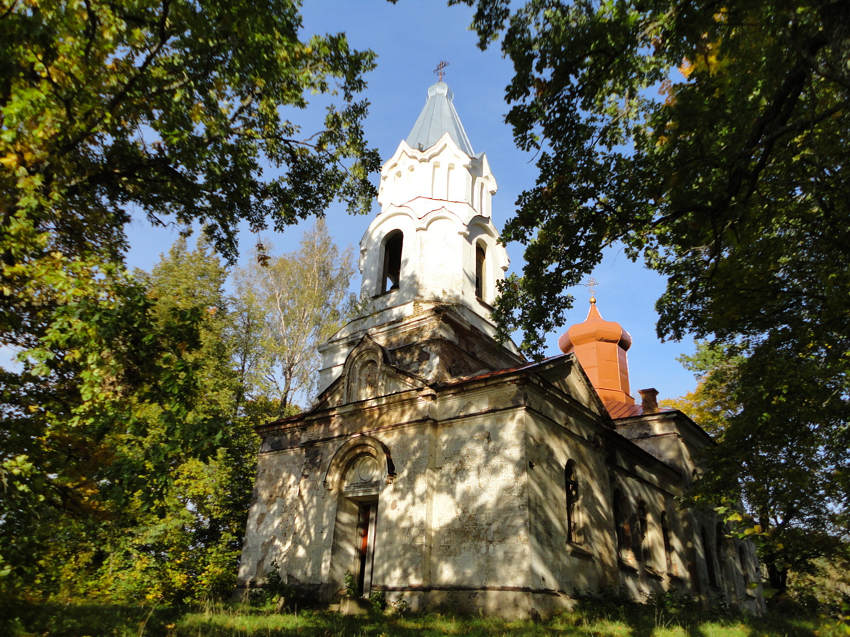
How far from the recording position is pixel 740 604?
2025 centimetres

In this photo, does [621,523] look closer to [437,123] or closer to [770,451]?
[770,451]

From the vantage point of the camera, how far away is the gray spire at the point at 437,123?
19.1 meters

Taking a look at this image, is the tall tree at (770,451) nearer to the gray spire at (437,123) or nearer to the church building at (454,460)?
the church building at (454,460)

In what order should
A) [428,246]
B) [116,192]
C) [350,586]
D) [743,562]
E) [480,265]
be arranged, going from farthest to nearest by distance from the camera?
[743,562]
[480,265]
[428,246]
[350,586]
[116,192]

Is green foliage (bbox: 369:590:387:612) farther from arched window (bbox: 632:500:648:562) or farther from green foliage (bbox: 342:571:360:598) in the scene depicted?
arched window (bbox: 632:500:648:562)

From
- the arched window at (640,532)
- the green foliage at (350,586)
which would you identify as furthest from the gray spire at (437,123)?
the green foliage at (350,586)

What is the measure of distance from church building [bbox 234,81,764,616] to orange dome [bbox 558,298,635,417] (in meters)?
3.86

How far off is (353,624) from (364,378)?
21.3 ft

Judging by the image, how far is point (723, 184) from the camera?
6.59m

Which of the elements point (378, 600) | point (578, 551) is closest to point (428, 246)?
point (578, 551)

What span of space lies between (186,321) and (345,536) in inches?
322

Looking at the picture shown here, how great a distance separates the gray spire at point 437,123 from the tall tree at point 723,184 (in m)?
10.3

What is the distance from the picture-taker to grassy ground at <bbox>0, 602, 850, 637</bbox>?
6848 millimetres

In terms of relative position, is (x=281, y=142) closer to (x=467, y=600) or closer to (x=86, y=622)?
(x=86, y=622)
